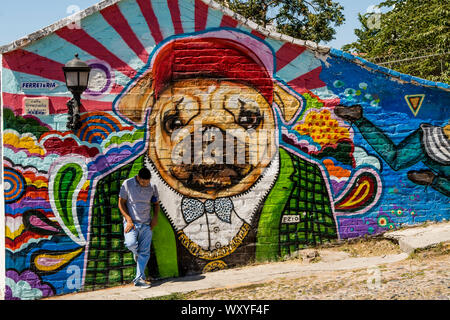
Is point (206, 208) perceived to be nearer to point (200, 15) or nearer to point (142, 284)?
point (142, 284)

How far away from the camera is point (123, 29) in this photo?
6691mm

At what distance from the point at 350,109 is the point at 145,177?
304 centimetres

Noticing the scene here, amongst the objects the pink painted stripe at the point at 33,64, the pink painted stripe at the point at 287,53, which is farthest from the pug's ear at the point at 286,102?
the pink painted stripe at the point at 33,64

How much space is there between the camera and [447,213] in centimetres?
741

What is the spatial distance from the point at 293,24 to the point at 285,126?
14.2 meters

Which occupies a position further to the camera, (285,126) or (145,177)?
(285,126)

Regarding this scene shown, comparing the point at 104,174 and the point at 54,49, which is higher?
the point at 54,49

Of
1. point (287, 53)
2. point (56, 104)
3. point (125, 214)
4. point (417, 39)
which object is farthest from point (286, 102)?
point (417, 39)

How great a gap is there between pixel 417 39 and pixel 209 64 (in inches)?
466
